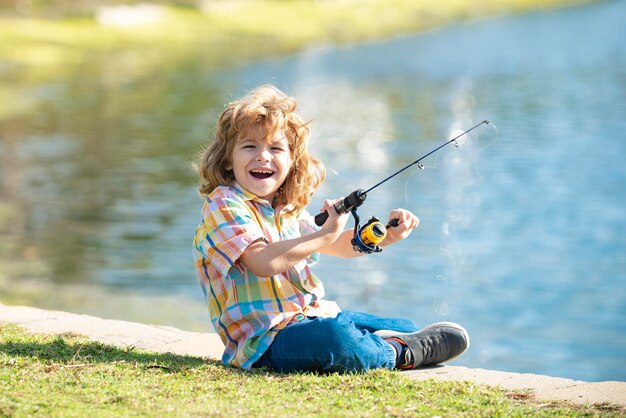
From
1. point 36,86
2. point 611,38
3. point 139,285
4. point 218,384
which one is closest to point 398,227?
point 218,384

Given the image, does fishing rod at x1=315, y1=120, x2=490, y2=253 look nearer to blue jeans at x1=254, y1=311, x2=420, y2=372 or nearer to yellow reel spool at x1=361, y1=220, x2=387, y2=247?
yellow reel spool at x1=361, y1=220, x2=387, y2=247

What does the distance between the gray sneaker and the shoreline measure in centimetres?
4

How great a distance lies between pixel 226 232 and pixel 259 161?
319 millimetres

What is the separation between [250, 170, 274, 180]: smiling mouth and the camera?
4.30 metres

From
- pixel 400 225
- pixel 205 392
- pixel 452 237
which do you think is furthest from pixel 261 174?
pixel 452 237

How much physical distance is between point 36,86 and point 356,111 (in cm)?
774

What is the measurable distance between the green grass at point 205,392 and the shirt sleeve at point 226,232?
405 millimetres

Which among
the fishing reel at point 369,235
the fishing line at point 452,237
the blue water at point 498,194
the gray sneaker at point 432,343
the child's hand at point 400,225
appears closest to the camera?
the fishing reel at point 369,235

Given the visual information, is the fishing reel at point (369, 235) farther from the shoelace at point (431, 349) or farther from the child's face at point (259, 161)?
the shoelace at point (431, 349)

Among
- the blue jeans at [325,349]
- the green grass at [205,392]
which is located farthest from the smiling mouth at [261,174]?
the green grass at [205,392]

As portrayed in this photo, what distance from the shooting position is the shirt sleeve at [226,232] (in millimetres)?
4102

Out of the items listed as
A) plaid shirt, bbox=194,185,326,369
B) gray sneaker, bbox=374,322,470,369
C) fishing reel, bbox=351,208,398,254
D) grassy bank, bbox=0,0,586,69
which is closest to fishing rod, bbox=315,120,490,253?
fishing reel, bbox=351,208,398,254

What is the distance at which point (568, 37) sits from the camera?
36750 mm

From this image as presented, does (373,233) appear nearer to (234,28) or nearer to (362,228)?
(362,228)
